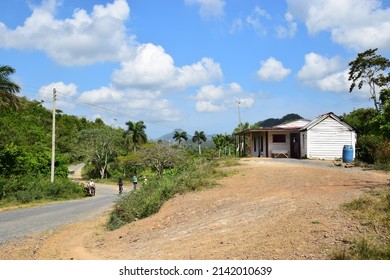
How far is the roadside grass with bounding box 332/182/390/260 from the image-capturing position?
5.99m

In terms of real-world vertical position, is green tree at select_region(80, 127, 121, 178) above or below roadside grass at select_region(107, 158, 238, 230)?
above

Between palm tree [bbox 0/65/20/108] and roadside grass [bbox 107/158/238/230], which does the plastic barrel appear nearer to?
roadside grass [bbox 107/158/238/230]

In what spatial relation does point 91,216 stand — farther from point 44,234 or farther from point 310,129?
point 310,129

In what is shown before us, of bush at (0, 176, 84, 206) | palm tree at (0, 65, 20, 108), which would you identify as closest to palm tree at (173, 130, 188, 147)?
bush at (0, 176, 84, 206)

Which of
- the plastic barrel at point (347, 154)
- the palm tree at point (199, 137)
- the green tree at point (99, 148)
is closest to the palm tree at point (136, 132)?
the green tree at point (99, 148)

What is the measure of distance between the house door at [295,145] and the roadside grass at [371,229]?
815 inches

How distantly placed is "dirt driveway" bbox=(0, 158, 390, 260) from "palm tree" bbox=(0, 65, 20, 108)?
1648 cm

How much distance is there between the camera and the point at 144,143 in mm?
71875

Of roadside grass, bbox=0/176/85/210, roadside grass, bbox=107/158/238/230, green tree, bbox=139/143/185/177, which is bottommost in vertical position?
roadside grass, bbox=0/176/85/210

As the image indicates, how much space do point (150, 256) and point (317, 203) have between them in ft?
14.2

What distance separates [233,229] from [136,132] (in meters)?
61.0

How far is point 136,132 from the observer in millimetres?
68625
